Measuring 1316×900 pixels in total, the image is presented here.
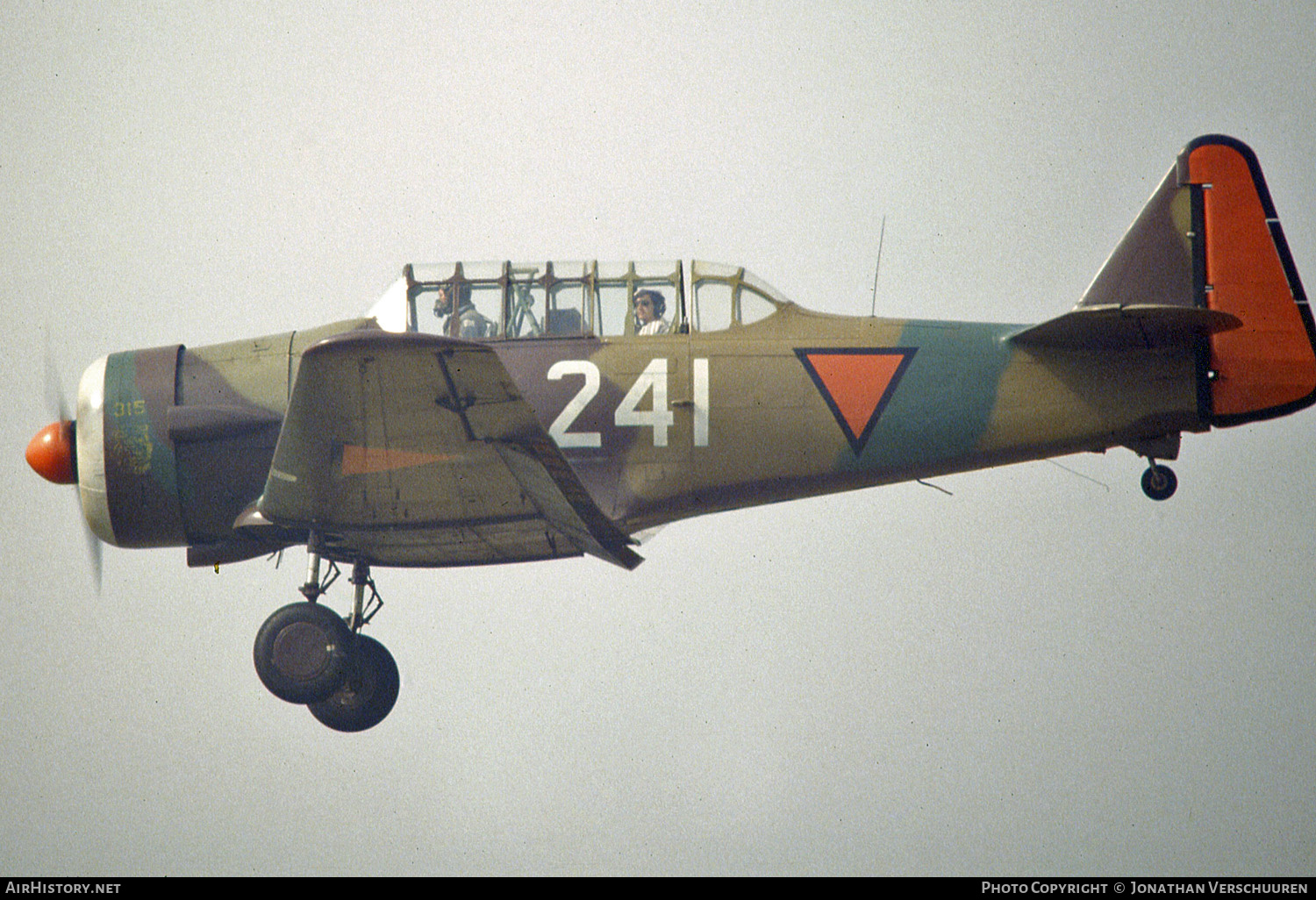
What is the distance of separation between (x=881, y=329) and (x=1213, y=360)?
2.17 m

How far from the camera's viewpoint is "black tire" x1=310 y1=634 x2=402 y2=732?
34.9ft

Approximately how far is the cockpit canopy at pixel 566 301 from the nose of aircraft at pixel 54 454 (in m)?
2.39

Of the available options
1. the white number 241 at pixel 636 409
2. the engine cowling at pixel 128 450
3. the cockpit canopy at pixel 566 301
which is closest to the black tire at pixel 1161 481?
the cockpit canopy at pixel 566 301

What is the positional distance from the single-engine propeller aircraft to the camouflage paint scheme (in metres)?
0.01

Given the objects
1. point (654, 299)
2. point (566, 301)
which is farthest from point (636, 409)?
point (566, 301)

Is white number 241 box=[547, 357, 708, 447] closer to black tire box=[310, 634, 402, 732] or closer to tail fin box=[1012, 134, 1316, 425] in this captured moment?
tail fin box=[1012, 134, 1316, 425]

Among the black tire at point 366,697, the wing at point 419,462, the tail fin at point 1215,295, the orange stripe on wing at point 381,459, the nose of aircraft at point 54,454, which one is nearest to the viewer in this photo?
the wing at point 419,462

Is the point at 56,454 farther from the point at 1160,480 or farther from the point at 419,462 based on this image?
the point at 1160,480

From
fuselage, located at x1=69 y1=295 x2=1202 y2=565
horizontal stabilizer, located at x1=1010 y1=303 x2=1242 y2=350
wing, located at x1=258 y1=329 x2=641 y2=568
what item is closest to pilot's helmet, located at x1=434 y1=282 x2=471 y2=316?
fuselage, located at x1=69 y1=295 x2=1202 y2=565

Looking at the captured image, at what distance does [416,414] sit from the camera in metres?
8.37

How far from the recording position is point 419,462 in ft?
28.9

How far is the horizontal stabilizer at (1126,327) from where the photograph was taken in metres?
9.23

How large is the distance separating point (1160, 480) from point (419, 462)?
16.3ft

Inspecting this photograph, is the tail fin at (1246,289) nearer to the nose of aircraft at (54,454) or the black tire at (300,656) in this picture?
the black tire at (300,656)
